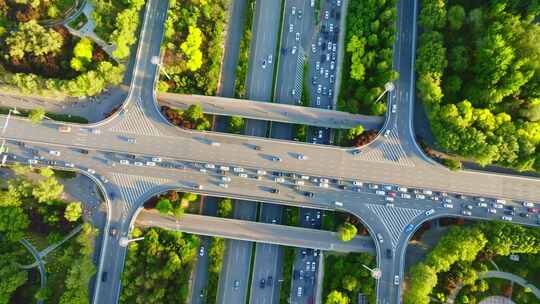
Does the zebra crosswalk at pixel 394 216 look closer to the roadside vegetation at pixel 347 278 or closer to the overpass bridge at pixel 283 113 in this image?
the roadside vegetation at pixel 347 278

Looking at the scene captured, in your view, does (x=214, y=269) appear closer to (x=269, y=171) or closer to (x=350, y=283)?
(x=269, y=171)

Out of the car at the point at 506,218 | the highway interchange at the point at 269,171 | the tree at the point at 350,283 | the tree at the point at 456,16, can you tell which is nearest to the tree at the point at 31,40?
the highway interchange at the point at 269,171

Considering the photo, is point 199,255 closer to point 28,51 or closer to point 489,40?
point 28,51

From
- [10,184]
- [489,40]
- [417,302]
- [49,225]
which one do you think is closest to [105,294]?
[49,225]

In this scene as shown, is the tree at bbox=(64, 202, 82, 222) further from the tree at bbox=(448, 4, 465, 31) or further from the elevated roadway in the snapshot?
the tree at bbox=(448, 4, 465, 31)

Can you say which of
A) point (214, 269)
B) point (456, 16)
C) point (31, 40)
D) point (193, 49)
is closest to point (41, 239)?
point (214, 269)
